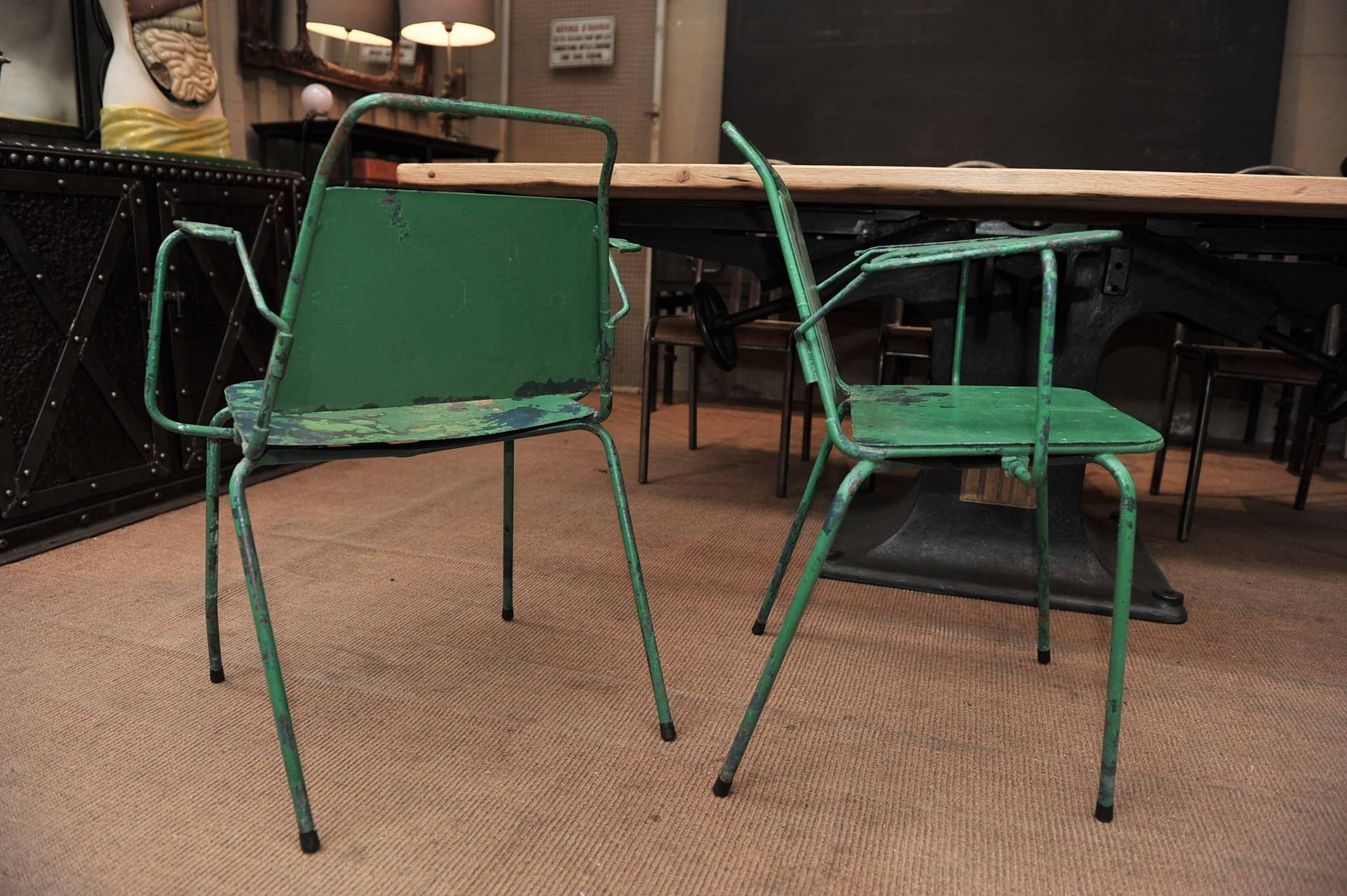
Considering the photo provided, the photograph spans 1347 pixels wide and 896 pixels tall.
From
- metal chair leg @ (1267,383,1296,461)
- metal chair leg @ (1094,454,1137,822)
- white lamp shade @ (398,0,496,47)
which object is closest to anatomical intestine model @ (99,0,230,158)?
white lamp shade @ (398,0,496,47)

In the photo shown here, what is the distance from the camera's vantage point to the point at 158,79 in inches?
91.7

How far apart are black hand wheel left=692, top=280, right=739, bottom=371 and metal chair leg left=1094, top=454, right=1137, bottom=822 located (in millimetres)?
1380

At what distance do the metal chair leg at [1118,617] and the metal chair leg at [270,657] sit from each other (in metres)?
0.88

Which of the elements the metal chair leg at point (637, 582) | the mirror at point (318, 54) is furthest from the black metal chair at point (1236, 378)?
the mirror at point (318, 54)

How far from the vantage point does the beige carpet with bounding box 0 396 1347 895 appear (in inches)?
37.9

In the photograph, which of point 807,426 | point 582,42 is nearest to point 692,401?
point 807,426

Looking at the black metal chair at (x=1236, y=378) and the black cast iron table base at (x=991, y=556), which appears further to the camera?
the black metal chair at (x=1236, y=378)

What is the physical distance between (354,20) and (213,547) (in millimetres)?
2395

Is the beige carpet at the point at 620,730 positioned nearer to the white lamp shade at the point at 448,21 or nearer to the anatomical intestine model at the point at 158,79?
the anatomical intestine model at the point at 158,79

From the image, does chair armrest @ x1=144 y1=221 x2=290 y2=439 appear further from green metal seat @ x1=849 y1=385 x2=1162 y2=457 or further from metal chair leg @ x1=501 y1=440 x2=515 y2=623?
green metal seat @ x1=849 y1=385 x2=1162 y2=457

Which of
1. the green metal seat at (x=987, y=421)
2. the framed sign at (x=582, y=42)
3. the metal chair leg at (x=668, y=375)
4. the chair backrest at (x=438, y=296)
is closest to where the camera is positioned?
the chair backrest at (x=438, y=296)

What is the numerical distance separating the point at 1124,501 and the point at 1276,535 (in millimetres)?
1630

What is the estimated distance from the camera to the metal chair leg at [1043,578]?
1321 mm

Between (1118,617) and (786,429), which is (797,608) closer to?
(1118,617)
